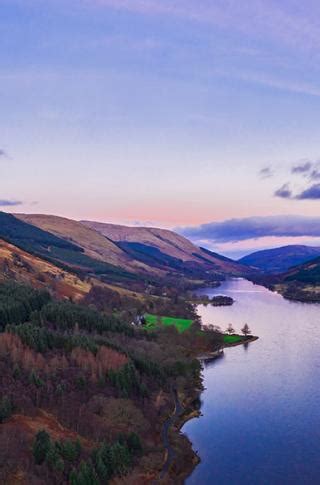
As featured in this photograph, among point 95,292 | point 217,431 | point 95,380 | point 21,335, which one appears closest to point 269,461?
point 217,431

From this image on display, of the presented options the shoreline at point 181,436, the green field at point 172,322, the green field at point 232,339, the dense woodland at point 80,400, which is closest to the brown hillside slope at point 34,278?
the green field at point 172,322

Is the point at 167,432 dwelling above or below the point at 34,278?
below

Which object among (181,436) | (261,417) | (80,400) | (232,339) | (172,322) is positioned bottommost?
(181,436)

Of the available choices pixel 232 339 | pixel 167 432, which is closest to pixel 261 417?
pixel 167 432

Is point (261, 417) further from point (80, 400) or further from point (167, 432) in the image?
point (80, 400)

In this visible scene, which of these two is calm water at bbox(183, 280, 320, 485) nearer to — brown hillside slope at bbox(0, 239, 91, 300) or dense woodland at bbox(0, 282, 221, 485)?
dense woodland at bbox(0, 282, 221, 485)

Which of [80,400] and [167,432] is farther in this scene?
[80,400]

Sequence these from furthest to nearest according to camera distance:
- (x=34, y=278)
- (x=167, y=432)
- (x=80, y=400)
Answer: (x=34, y=278), (x=80, y=400), (x=167, y=432)

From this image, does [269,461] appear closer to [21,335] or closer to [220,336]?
[21,335]
